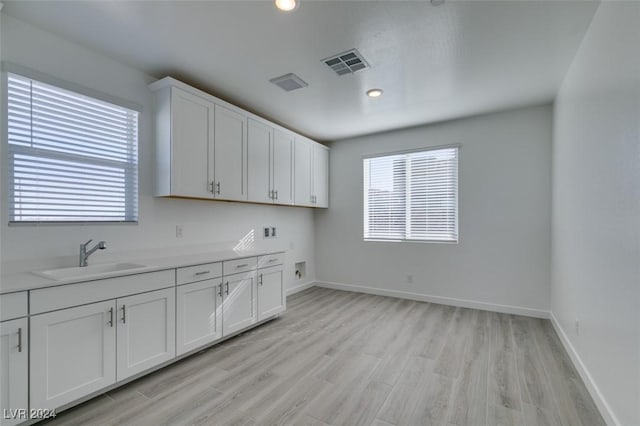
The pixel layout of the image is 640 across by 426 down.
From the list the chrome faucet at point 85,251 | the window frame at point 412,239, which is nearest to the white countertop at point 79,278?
the chrome faucet at point 85,251

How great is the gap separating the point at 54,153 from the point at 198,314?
176 cm

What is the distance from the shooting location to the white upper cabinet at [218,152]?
2742mm

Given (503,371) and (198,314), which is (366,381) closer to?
(503,371)

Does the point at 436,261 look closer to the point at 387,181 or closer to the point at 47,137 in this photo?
the point at 387,181

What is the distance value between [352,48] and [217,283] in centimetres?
249

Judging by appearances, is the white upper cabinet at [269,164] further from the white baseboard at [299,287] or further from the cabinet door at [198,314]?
the white baseboard at [299,287]

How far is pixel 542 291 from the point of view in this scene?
3650 millimetres

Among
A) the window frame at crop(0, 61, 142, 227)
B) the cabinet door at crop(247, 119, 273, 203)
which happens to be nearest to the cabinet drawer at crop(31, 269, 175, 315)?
the window frame at crop(0, 61, 142, 227)

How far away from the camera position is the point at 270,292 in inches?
136

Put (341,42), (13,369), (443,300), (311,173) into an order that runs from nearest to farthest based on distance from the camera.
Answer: (13,369)
(341,42)
(443,300)
(311,173)

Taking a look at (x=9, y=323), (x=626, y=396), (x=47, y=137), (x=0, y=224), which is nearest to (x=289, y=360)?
(x=9, y=323)

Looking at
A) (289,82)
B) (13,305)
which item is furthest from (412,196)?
(13,305)

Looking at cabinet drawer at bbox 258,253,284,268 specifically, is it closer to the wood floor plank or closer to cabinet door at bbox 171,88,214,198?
cabinet door at bbox 171,88,214,198

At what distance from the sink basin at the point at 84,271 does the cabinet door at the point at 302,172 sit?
2.48m
